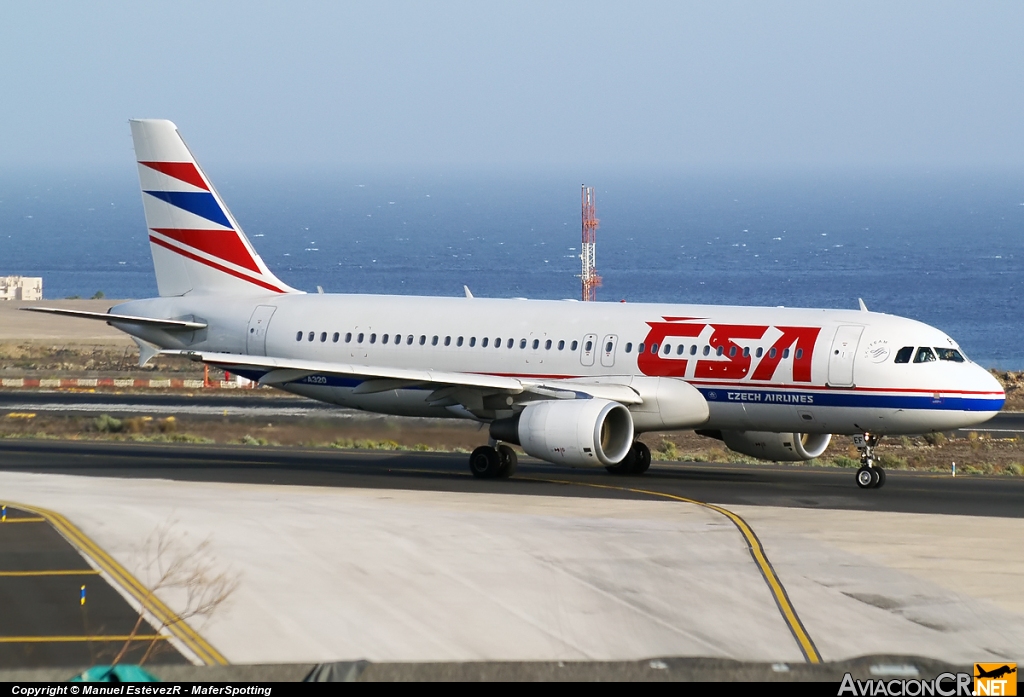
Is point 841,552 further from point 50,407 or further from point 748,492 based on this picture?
point 50,407

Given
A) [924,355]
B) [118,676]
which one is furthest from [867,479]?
[118,676]

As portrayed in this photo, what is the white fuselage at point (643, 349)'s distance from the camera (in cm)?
3186

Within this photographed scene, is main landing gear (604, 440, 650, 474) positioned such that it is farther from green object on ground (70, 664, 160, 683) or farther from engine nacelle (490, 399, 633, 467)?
green object on ground (70, 664, 160, 683)

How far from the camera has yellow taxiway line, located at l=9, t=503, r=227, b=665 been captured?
16000 mm

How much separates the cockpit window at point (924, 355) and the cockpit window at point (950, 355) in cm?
18

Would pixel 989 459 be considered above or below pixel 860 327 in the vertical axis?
below

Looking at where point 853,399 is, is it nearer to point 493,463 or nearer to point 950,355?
point 950,355

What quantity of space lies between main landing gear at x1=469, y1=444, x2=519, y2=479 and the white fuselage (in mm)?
1905

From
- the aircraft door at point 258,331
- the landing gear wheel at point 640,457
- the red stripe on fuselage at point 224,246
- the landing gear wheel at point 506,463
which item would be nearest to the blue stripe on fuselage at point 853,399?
the landing gear wheel at point 640,457

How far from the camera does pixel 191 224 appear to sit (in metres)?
40.8

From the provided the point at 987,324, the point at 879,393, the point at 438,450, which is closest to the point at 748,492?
the point at 879,393

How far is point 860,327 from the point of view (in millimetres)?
32781

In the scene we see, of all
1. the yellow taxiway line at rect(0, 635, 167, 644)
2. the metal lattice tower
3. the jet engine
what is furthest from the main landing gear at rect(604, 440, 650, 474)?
the metal lattice tower

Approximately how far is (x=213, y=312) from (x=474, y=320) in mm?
7645
